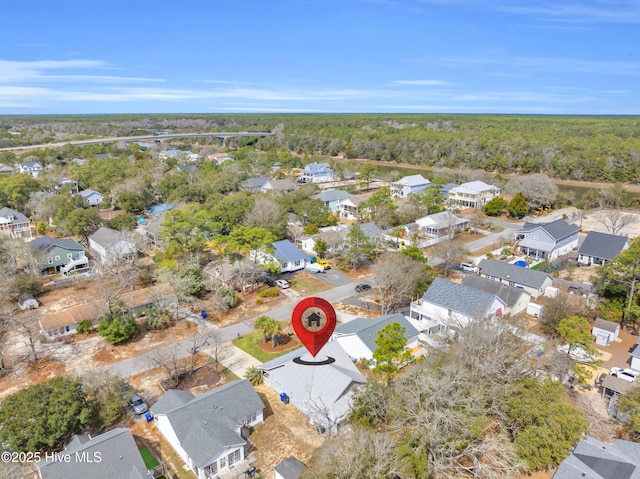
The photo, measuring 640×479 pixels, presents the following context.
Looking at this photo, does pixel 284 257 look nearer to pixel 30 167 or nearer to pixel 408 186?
pixel 408 186

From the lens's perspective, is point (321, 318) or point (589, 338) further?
point (589, 338)

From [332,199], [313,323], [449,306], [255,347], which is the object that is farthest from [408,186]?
[313,323]

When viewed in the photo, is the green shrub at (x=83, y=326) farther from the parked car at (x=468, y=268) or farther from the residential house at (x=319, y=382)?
the parked car at (x=468, y=268)

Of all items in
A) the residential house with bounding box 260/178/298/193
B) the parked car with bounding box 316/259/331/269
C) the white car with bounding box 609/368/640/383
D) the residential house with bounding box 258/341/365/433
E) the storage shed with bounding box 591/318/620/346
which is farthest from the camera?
the residential house with bounding box 260/178/298/193

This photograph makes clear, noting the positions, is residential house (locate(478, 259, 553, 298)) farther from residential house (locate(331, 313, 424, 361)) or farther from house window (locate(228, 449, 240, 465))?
house window (locate(228, 449, 240, 465))

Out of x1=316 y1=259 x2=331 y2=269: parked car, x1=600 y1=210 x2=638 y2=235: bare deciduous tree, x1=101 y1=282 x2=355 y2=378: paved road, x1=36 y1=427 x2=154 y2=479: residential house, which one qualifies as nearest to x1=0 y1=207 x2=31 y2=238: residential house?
x1=101 y1=282 x2=355 y2=378: paved road

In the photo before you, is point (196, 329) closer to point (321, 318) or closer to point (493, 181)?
point (321, 318)

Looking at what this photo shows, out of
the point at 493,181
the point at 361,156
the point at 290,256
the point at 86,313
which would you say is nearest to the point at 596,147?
the point at 493,181
